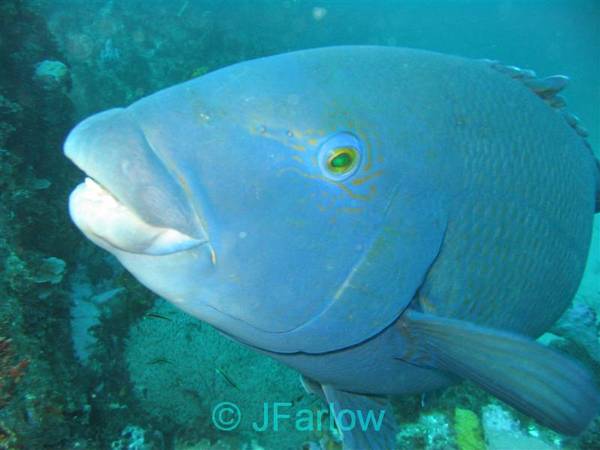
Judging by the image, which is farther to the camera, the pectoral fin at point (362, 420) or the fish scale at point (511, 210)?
the pectoral fin at point (362, 420)

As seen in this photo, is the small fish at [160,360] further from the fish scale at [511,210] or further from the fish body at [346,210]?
the fish scale at [511,210]

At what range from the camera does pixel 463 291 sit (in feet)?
5.85

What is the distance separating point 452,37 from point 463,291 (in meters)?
58.2

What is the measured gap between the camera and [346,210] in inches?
56.4

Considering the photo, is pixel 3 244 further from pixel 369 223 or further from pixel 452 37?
pixel 452 37

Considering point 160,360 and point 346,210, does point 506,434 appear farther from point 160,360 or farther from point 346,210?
point 346,210

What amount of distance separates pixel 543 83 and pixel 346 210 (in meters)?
1.57

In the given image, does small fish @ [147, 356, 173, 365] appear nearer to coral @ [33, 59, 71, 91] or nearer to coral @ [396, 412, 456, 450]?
coral @ [396, 412, 456, 450]

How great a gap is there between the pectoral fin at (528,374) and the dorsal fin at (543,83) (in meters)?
1.44

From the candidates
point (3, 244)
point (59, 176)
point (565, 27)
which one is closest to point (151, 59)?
point (59, 176)

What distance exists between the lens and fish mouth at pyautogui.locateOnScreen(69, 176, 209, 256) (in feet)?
3.88

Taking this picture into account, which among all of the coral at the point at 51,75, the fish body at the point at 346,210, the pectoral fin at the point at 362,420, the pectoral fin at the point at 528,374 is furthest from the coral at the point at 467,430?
the coral at the point at 51,75

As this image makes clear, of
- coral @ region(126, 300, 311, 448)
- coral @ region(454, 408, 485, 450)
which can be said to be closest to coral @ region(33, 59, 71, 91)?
coral @ region(126, 300, 311, 448)

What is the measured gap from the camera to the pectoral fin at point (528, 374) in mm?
1274
